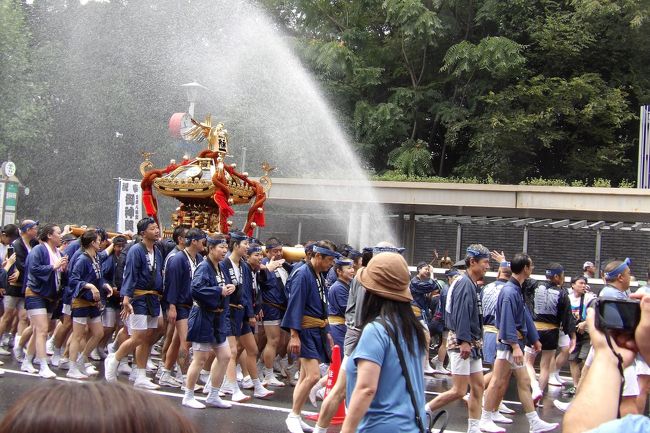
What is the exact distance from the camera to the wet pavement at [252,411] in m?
8.70

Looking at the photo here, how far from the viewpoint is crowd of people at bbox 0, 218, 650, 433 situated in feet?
28.2

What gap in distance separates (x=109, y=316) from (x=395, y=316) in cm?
877

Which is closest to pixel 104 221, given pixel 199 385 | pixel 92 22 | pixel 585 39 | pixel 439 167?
pixel 92 22

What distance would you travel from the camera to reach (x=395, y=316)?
175 inches

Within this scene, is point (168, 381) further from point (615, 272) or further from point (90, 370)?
point (615, 272)

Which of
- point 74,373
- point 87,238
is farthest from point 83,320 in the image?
point 87,238

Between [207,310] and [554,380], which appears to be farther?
[554,380]

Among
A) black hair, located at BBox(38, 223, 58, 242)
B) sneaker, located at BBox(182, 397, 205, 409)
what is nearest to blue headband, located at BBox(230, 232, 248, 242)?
→ sneaker, located at BBox(182, 397, 205, 409)

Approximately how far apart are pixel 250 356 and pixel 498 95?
1775cm

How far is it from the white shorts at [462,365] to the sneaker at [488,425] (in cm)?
83

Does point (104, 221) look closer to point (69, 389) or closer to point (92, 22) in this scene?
point (92, 22)

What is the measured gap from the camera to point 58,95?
1449 inches

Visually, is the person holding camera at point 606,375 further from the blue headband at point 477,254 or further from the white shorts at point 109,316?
the white shorts at point 109,316

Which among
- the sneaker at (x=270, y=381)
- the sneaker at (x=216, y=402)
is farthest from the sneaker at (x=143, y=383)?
the sneaker at (x=270, y=381)
